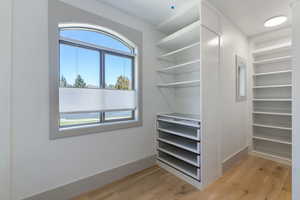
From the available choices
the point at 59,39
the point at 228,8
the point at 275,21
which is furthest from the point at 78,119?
the point at 275,21

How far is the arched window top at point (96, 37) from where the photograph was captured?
1752mm

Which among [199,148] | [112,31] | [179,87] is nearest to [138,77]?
[112,31]

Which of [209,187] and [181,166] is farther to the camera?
[181,166]

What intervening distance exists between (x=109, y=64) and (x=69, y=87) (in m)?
0.70

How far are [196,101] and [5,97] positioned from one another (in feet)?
8.64

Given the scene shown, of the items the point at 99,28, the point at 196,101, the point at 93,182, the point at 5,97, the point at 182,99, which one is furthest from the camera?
the point at 182,99

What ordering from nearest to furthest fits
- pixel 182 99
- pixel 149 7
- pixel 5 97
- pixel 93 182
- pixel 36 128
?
1. pixel 5 97
2. pixel 36 128
3. pixel 93 182
4. pixel 149 7
5. pixel 182 99

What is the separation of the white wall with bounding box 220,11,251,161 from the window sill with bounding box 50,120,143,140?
1493 mm

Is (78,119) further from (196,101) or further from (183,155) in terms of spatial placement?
(196,101)

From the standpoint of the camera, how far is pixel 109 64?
2.13m

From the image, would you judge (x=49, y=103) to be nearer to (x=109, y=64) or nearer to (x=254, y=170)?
(x=109, y=64)

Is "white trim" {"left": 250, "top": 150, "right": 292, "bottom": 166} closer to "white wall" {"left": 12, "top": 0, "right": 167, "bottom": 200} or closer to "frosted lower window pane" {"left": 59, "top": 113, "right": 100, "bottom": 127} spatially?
"white wall" {"left": 12, "top": 0, "right": 167, "bottom": 200}

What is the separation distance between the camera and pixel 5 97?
50.7 inches

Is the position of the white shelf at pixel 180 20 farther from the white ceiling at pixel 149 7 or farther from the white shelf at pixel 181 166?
the white shelf at pixel 181 166
